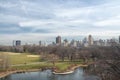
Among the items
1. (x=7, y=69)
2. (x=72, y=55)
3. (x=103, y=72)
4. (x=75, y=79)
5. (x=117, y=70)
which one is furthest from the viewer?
(x=72, y=55)

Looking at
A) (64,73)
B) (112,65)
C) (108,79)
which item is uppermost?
(112,65)

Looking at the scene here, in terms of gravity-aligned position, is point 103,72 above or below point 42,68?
above

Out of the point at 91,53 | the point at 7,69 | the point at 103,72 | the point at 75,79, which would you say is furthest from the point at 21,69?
the point at 103,72

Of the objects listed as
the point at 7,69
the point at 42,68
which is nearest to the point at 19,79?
the point at 7,69

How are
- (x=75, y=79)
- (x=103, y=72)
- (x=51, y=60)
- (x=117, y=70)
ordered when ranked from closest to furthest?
(x=117, y=70)
(x=103, y=72)
(x=75, y=79)
(x=51, y=60)

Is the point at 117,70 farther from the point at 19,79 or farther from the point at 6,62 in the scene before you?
the point at 6,62

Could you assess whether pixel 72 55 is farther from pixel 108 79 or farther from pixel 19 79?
pixel 108 79

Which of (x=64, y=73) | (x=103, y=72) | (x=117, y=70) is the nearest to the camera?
(x=117, y=70)

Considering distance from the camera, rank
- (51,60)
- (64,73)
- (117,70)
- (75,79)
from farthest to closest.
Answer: (51,60) → (64,73) → (75,79) → (117,70)

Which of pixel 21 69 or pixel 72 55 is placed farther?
pixel 72 55
